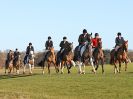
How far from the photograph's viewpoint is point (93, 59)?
36438mm

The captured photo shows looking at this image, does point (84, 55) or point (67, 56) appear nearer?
point (84, 55)

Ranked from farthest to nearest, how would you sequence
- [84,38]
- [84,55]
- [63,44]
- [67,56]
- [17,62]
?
[17,62] → [63,44] → [67,56] → [84,38] → [84,55]

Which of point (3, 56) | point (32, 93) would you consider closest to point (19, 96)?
point (32, 93)

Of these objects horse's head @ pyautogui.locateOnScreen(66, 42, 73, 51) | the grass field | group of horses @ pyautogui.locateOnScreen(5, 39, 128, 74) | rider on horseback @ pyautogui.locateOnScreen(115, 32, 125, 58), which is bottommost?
the grass field

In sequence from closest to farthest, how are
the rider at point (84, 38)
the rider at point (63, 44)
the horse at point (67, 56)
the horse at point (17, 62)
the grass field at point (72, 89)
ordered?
the grass field at point (72, 89), the rider at point (84, 38), the horse at point (67, 56), the rider at point (63, 44), the horse at point (17, 62)

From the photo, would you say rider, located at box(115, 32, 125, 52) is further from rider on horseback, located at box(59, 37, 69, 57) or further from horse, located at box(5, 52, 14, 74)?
horse, located at box(5, 52, 14, 74)

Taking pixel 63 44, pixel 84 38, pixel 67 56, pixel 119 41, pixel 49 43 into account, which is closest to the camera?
pixel 84 38

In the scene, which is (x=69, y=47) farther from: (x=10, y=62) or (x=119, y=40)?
(x=10, y=62)

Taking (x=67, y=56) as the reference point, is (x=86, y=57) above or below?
below

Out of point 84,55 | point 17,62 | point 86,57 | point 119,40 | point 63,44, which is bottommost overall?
point 86,57

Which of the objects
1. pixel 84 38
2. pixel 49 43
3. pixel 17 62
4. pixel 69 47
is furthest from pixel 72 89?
pixel 17 62

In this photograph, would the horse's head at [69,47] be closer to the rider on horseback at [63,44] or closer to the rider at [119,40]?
the rider on horseback at [63,44]

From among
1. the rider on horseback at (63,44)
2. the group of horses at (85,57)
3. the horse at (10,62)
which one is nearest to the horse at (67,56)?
the group of horses at (85,57)

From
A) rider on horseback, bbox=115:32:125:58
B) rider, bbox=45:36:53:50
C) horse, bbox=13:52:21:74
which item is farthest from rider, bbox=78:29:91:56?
horse, bbox=13:52:21:74
